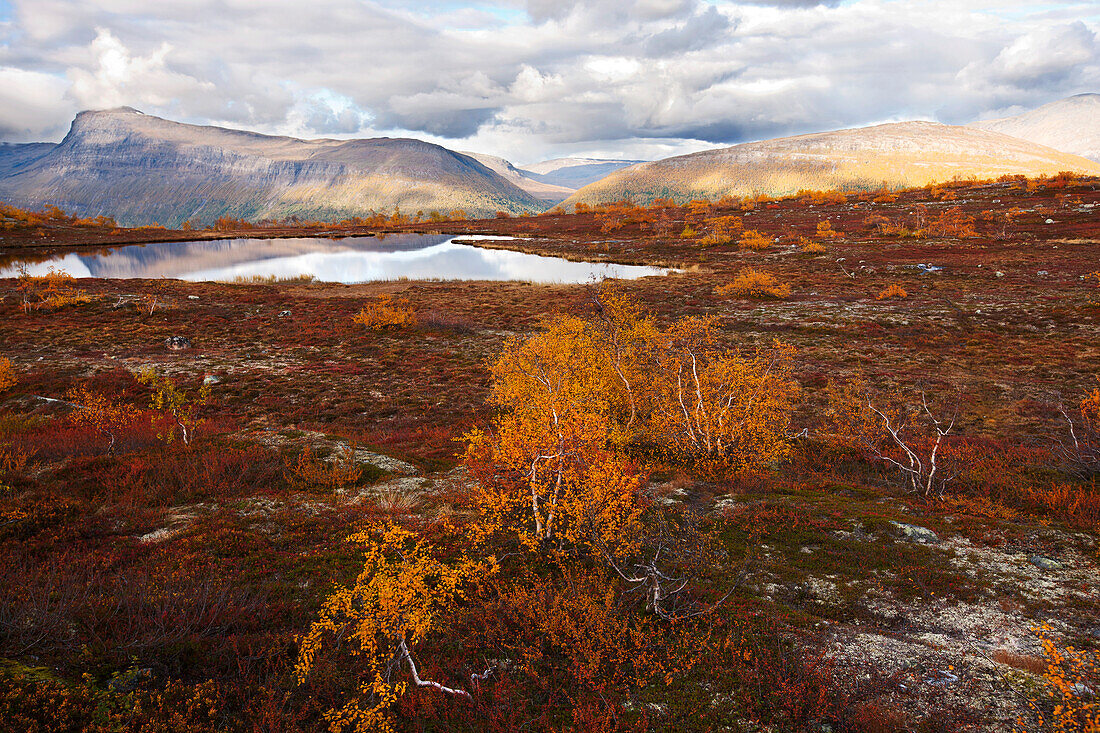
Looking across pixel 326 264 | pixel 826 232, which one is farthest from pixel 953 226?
pixel 326 264

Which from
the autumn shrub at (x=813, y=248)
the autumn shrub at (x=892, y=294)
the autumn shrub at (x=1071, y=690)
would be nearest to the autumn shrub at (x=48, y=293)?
the autumn shrub at (x=1071, y=690)

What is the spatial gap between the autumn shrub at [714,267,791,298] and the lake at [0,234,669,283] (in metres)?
14.2

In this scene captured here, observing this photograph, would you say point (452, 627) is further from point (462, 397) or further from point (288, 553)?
point (462, 397)

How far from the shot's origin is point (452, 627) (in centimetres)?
757

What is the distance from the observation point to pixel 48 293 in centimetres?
4400

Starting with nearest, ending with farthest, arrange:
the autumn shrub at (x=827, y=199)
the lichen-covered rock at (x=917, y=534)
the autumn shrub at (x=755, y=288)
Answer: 1. the lichen-covered rock at (x=917, y=534)
2. the autumn shrub at (x=755, y=288)
3. the autumn shrub at (x=827, y=199)

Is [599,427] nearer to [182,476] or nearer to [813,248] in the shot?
[182,476]

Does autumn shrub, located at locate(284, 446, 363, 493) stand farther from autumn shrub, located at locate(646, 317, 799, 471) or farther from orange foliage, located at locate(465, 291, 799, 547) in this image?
autumn shrub, located at locate(646, 317, 799, 471)

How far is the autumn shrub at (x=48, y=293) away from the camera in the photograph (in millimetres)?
40594

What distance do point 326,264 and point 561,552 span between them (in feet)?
287

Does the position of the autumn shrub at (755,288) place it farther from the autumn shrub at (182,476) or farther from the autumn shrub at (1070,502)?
the autumn shrub at (182,476)

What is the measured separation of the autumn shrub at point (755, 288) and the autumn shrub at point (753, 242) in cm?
2879

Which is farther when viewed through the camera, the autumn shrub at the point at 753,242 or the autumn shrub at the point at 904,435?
the autumn shrub at the point at 753,242

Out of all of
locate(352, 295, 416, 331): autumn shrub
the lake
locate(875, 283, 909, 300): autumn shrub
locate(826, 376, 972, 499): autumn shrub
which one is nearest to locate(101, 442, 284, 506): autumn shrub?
locate(826, 376, 972, 499): autumn shrub
